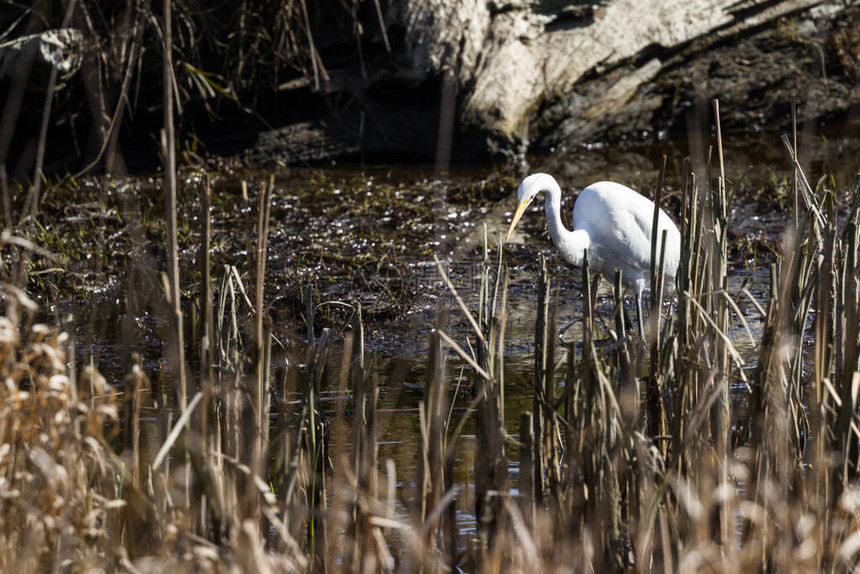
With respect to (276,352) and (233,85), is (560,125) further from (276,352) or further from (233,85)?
(276,352)

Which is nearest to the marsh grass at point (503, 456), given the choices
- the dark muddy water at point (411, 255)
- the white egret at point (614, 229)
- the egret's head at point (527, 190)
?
the dark muddy water at point (411, 255)

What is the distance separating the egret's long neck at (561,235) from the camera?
14.1 ft

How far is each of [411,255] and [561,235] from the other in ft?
3.67

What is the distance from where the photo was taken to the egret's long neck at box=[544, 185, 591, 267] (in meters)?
4.30

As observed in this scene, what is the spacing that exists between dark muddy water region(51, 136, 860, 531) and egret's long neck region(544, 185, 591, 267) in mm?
319

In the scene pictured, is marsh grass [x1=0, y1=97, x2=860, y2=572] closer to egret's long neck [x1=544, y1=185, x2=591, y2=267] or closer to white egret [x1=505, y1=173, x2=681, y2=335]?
egret's long neck [x1=544, y1=185, x2=591, y2=267]

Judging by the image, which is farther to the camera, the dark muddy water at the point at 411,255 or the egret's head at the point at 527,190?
the egret's head at the point at 527,190

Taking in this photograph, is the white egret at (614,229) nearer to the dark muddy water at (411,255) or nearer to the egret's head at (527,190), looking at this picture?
the egret's head at (527,190)

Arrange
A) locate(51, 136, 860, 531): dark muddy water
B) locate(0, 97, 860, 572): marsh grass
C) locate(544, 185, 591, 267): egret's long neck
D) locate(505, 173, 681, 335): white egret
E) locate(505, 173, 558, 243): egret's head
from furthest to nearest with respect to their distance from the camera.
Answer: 1. locate(505, 173, 681, 335): white egret
2. locate(544, 185, 591, 267): egret's long neck
3. locate(505, 173, 558, 243): egret's head
4. locate(51, 136, 860, 531): dark muddy water
5. locate(0, 97, 860, 572): marsh grass

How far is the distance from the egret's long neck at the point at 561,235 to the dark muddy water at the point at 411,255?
32cm

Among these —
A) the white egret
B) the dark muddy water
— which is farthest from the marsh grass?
the white egret

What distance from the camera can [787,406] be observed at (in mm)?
2088

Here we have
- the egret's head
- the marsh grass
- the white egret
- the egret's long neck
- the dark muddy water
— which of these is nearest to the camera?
the marsh grass

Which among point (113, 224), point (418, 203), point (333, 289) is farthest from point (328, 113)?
point (333, 289)
